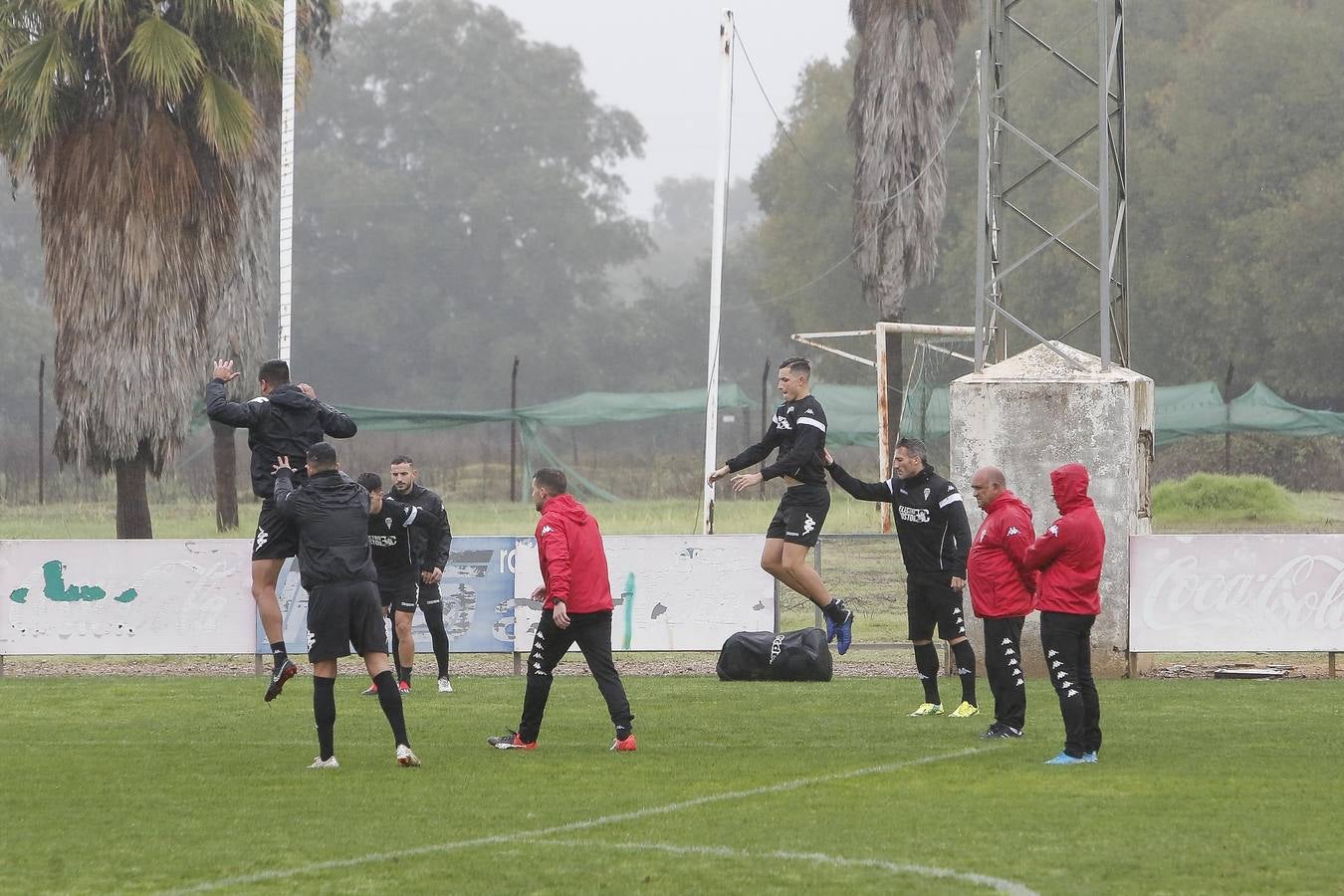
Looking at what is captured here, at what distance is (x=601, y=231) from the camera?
249ft

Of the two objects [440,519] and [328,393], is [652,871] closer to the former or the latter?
[440,519]

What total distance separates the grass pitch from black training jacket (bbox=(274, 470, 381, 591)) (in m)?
1.12

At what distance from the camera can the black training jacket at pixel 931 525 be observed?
42.0 ft

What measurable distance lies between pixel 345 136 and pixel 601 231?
12128 mm

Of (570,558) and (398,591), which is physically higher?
(570,558)

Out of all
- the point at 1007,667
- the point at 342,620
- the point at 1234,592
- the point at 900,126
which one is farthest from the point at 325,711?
the point at 900,126

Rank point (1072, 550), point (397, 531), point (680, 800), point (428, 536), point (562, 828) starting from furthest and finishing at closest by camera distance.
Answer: point (428, 536) < point (397, 531) < point (1072, 550) < point (680, 800) < point (562, 828)

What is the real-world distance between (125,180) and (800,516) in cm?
1163

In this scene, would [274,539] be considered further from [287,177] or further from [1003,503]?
[287,177]

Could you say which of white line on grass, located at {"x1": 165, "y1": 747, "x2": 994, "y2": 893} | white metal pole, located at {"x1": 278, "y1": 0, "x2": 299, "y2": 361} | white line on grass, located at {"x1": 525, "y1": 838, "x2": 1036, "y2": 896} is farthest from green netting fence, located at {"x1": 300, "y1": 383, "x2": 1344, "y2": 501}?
white line on grass, located at {"x1": 525, "y1": 838, "x2": 1036, "y2": 896}

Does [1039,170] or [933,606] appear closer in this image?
[933,606]

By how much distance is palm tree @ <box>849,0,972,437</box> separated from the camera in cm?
3125

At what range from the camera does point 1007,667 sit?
37.3 ft

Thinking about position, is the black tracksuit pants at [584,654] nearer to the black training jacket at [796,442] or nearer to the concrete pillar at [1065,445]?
the black training jacket at [796,442]
